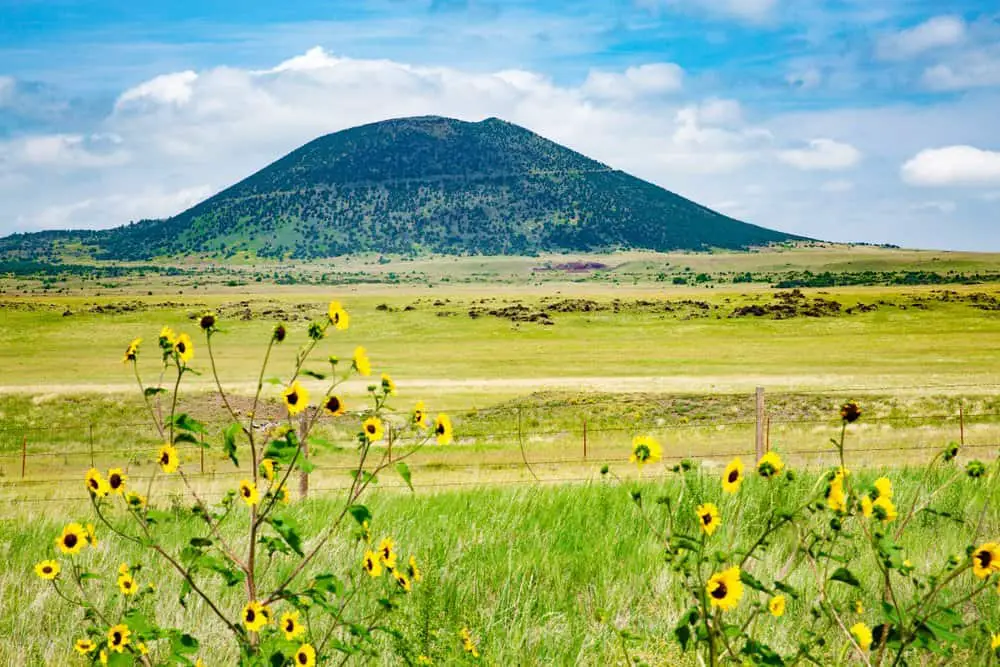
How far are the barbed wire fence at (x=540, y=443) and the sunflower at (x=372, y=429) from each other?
506 inches

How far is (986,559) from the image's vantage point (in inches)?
120

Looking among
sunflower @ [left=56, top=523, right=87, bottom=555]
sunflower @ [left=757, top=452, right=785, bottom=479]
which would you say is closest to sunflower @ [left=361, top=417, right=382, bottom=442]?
sunflower @ [left=56, top=523, right=87, bottom=555]

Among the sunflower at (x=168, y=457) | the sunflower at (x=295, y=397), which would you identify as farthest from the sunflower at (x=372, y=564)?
the sunflower at (x=168, y=457)

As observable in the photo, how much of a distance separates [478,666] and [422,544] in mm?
2654

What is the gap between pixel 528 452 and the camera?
2473 centimetres

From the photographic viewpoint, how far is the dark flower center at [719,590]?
297cm

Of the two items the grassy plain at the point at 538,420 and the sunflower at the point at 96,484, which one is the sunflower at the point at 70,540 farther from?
the grassy plain at the point at 538,420

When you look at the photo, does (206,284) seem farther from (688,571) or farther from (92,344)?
(688,571)

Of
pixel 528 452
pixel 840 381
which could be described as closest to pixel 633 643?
pixel 528 452

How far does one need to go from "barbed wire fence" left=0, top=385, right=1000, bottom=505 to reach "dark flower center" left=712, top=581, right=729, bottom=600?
1354 centimetres

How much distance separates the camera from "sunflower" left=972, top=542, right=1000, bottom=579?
3.04 meters

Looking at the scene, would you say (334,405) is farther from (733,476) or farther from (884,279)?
(884,279)

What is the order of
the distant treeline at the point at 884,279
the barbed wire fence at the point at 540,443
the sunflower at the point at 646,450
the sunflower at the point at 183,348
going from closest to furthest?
the sunflower at the point at 646,450 → the sunflower at the point at 183,348 → the barbed wire fence at the point at 540,443 → the distant treeline at the point at 884,279

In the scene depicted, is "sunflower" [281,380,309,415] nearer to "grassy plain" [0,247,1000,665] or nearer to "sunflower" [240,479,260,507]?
"sunflower" [240,479,260,507]
